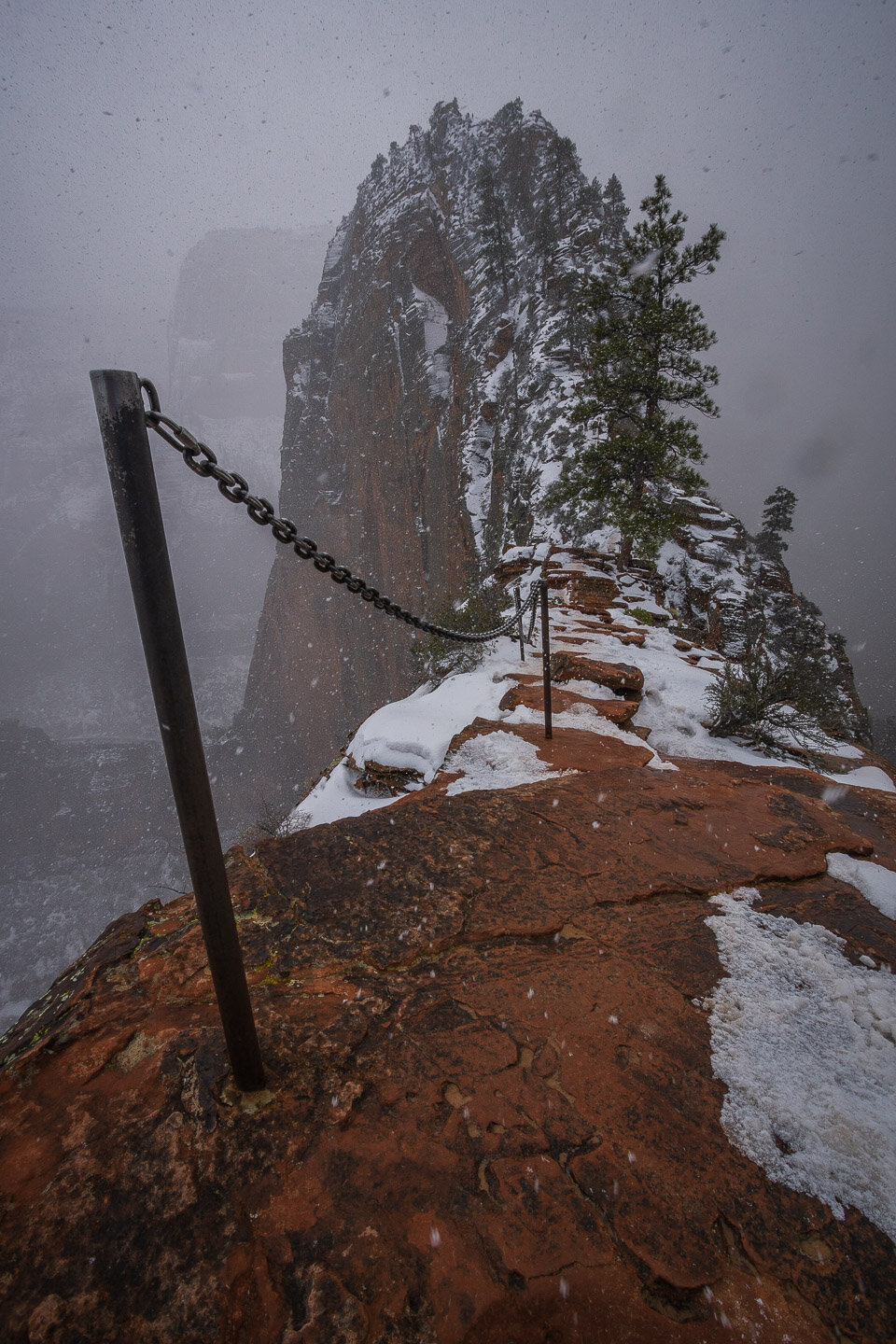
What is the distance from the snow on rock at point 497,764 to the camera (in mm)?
3373

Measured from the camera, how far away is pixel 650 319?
9.75 m

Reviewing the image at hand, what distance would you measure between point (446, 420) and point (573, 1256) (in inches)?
1163

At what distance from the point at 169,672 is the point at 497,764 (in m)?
2.68

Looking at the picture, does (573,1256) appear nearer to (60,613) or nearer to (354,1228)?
(354,1228)

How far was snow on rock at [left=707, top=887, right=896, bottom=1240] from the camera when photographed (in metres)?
1.36

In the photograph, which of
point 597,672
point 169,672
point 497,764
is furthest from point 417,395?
point 169,672

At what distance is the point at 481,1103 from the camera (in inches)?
59.2

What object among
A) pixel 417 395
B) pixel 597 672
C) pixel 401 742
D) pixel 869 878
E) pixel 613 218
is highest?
pixel 613 218

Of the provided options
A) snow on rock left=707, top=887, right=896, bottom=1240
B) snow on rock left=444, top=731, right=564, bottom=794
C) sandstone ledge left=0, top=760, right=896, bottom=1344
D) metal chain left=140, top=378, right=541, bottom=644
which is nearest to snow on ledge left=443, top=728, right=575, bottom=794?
snow on rock left=444, top=731, right=564, bottom=794

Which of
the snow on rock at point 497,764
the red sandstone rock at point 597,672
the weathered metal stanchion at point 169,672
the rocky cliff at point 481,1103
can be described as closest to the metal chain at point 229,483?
the weathered metal stanchion at point 169,672

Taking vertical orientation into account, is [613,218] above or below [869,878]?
above

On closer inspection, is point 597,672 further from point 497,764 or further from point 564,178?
point 564,178

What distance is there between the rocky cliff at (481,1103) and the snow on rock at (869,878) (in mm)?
13

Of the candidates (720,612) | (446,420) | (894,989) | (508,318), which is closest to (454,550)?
(446,420)
